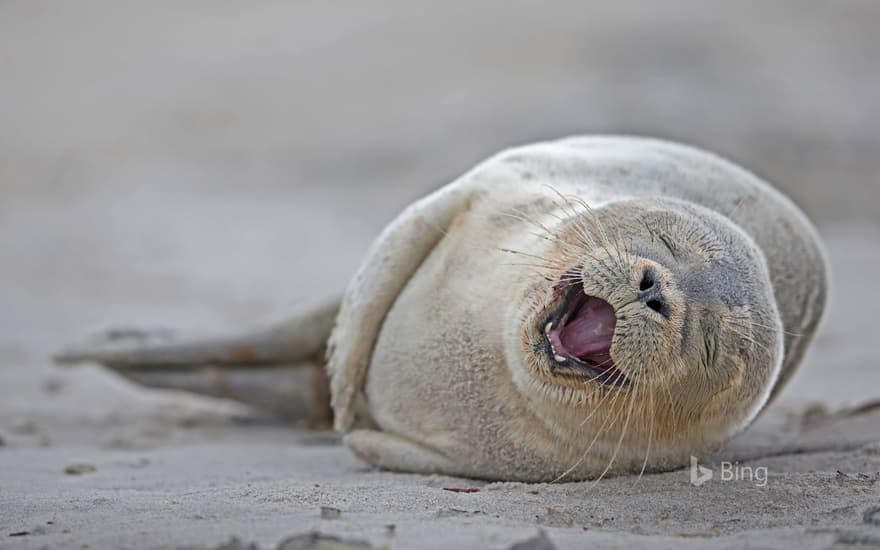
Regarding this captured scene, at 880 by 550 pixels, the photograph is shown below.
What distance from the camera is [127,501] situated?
9.46 feet

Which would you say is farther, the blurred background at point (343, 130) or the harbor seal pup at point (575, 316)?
the blurred background at point (343, 130)

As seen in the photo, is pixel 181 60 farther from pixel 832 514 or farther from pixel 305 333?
pixel 832 514

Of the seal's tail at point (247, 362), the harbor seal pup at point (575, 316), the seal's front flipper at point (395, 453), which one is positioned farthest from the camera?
the seal's tail at point (247, 362)

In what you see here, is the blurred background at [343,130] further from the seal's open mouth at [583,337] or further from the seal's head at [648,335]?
the seal's open mouth at [583,337]

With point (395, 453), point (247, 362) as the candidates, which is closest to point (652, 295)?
point (395, 453)

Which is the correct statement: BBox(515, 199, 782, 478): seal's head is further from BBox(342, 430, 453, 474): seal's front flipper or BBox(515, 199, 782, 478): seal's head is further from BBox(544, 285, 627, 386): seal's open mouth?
BBox(342, 430, 453, 474): seal's front flipper

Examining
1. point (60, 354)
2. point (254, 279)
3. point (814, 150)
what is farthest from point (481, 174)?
point (814, 150)

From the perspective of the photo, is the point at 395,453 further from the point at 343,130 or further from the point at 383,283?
the point at 343,130

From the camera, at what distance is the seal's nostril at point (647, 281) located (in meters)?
2.85

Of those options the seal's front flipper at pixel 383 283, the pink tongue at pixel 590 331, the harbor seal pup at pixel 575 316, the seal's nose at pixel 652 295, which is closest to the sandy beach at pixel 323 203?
the harbor seal pup at pixel 575 316

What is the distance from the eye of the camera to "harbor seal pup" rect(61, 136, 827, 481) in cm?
292

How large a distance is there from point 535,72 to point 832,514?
9460mm

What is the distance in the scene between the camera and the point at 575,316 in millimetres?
2969

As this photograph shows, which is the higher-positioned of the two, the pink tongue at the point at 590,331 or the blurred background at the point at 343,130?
the blurred background at the point at 343,130
